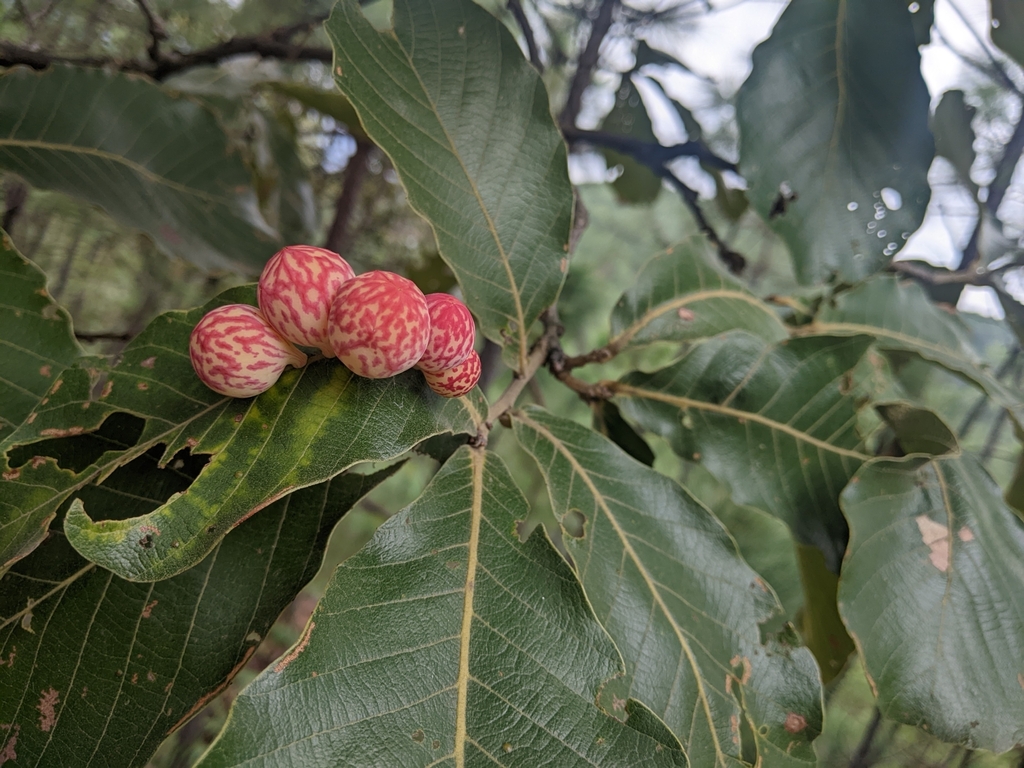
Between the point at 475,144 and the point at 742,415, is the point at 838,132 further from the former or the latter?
the point at 475,144

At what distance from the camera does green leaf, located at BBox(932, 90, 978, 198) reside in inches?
37.1

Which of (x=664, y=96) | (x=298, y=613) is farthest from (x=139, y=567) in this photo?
(x=298, y=613)

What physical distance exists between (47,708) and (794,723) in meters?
0.54

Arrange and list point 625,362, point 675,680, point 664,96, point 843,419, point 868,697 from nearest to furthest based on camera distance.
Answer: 1. point 675,680
2. point 843,419
3. point 664,96
4. point 625,362
5. point 868,697

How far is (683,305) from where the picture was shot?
2.13ft

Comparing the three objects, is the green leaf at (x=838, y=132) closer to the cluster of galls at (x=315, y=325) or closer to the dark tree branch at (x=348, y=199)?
the cluster of galls at (x=315, y=325)

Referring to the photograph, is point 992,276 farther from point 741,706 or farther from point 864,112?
point 741,706

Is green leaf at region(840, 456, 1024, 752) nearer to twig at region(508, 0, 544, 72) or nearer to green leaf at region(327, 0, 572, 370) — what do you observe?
green leaf at region(327, 0, 572, 370)

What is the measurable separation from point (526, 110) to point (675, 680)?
50 cm

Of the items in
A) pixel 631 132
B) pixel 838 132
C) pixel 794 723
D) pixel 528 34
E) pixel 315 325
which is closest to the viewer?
pixel 315 325

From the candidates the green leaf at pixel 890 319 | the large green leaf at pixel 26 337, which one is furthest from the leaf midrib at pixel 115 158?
the green leaf at pixel 890 319

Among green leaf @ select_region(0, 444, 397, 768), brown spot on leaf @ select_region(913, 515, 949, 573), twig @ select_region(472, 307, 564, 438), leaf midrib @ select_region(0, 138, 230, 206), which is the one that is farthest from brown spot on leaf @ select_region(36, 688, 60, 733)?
brown spot on leaf @ select_region(913, 515, 949, 573)

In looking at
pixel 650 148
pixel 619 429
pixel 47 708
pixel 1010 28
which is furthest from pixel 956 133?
pixel 47 708

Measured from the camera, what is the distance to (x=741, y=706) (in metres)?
0.47
